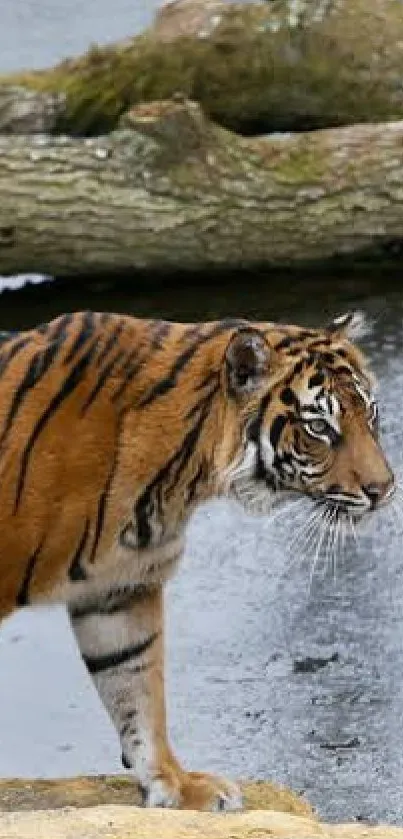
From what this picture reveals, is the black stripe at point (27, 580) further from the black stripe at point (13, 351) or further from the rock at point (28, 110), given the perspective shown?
the rock at point (28, 110)

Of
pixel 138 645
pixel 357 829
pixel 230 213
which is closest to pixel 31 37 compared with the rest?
pixel 230 213

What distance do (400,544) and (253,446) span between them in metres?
2.44

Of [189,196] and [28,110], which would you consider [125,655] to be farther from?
[28,110]

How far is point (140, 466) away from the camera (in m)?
4.39

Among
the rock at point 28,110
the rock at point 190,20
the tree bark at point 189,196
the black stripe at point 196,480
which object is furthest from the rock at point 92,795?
the rock at point 190,20

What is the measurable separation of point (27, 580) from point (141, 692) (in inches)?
17.8

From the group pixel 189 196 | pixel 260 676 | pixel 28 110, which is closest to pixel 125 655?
pixel 260 676

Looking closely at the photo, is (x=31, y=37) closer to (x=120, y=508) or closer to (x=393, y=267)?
(x=393, y=267)

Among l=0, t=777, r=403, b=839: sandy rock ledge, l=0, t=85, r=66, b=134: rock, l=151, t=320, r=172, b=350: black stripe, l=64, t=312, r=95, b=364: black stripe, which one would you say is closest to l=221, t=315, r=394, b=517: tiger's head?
l=151, t=320, r=172, b=350: black stripe

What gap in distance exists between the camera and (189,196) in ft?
27.2

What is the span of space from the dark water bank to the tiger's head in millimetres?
1258

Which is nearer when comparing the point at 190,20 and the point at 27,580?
the point at 27,580

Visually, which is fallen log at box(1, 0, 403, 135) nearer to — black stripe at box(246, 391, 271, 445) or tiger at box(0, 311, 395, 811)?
tiger at box(0, 311, 395, 811)

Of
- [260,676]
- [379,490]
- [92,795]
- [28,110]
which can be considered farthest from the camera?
[28,110]
